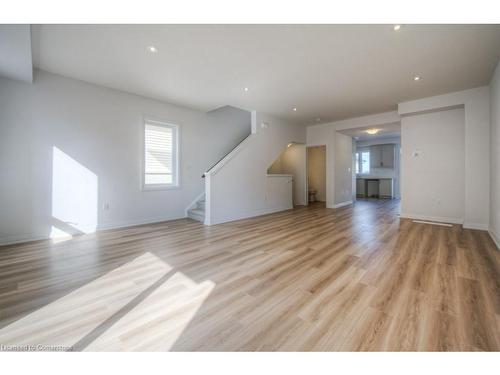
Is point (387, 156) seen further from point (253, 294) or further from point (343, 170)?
point (253, 294)

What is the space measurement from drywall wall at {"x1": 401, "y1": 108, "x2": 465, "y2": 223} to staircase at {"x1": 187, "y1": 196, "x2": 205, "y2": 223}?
5142 millimetres

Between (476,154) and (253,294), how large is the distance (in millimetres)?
5439

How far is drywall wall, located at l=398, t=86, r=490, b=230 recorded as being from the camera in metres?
4.28

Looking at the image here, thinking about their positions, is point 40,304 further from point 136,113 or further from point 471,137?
point 471,137

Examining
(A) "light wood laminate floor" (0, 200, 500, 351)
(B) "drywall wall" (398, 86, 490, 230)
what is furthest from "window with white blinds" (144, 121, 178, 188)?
(B) "drywall wall" (398, 86, 490, 230)

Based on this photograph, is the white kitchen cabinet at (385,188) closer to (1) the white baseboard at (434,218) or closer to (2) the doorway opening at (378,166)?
(2) the doorway opening at (378,166)

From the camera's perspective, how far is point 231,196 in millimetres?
5383

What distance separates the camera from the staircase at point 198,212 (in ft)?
17.3

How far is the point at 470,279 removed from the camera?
89.2 inches

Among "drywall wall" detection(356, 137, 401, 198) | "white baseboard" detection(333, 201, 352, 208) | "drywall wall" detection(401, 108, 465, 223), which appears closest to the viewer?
"drywall wall" detection(401, 108, 465, 223)

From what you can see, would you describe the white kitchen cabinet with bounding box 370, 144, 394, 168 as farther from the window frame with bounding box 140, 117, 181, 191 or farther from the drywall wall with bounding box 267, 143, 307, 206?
the window frame with bounding box 140, 117, 181, 191

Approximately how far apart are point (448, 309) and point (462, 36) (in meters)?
3.23

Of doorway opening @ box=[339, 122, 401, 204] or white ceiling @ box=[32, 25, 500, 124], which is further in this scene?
doorway opening @ box=[339, 122, 401, 204]

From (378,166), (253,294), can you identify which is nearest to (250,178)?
(253,294)
